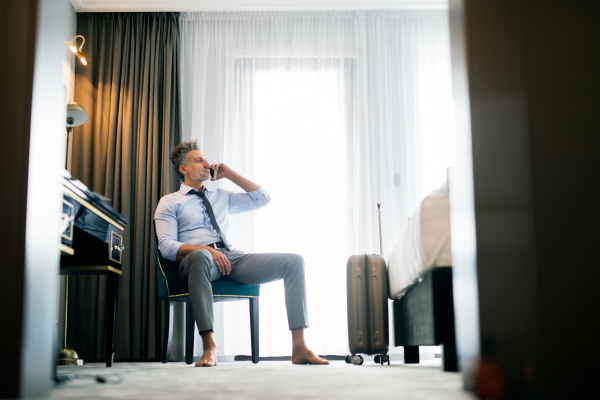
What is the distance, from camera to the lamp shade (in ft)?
10.8

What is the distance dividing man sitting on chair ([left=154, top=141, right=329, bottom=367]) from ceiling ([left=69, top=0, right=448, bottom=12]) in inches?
54.1

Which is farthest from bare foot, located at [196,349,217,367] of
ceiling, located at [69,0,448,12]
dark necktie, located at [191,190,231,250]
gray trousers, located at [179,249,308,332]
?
ceiling, located at [69,0,448,12]

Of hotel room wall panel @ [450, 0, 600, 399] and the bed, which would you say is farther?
the bed

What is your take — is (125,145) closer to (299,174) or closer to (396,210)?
(299,174)

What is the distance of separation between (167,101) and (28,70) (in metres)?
3.33

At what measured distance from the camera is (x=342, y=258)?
4.05 meters

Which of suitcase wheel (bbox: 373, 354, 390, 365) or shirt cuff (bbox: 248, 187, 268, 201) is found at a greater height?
shirt cuff (bbox: 248, 187, 268, 201)

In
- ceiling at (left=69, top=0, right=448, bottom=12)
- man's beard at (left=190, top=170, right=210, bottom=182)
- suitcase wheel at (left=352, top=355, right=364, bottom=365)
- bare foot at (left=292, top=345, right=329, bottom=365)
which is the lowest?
suitcase wheel at (left=352, top=355, right=364, bottom=365)

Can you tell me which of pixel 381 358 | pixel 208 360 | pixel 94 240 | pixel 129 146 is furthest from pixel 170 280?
pixel 129 146

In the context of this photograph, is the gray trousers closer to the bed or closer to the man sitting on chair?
the man sitting on chair

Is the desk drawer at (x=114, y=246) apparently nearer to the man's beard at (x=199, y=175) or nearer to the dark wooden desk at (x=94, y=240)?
the dark wooden desk at (x=94, y=240)

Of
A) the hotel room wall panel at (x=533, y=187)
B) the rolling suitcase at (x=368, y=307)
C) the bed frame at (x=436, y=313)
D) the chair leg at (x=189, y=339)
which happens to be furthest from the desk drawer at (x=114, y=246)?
the hotel room wall panel at (x=533, y=187)

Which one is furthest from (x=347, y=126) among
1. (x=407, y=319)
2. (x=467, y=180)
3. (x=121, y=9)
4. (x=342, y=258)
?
(x=467, y=180)

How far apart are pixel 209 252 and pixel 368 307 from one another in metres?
0.78
